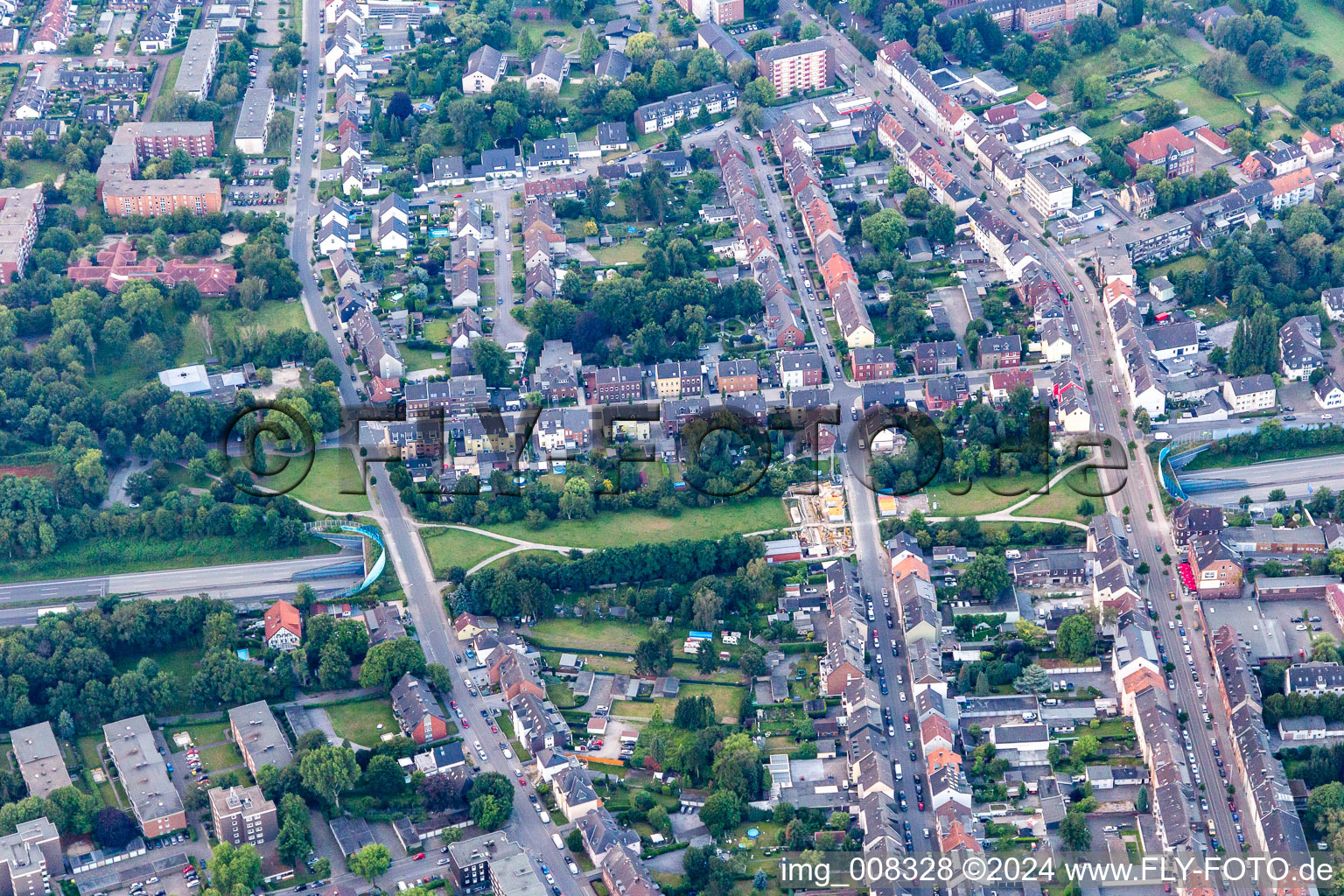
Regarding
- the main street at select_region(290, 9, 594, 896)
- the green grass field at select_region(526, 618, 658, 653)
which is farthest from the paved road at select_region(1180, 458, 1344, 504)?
the main street at select_region(290, 9, 594, 896)

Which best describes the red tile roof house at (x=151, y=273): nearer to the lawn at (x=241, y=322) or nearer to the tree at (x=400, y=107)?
the lawn at (x=241, y=322)

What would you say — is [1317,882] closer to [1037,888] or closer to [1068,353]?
[1037,888]

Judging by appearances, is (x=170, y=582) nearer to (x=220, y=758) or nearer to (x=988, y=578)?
(x=220, y=758)

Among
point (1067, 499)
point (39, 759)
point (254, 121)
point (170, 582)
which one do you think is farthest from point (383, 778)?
point (254, 121)

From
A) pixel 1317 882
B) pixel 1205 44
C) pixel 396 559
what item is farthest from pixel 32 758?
pixel 1205 44

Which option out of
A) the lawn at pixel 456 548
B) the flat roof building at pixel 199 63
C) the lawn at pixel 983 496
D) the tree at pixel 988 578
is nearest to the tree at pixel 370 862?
the lawn at pixel 456 548

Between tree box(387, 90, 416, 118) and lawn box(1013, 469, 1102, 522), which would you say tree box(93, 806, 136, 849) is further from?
tree box(387, 90, 416, 118)

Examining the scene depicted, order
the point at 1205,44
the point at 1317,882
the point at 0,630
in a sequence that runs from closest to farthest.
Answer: the point at 1317,882
the point at 0,630
the point at 1205,44
